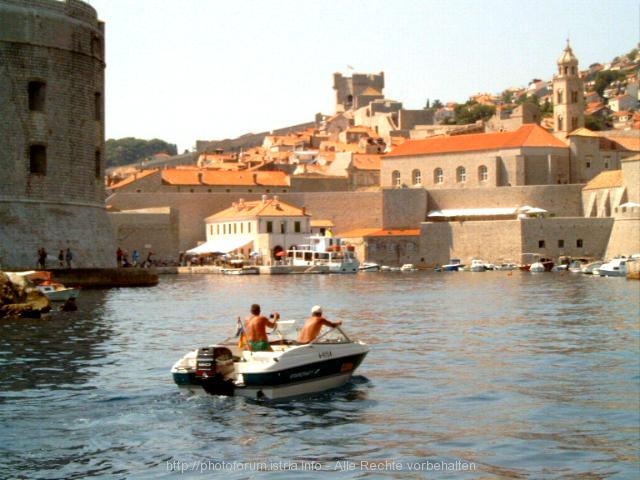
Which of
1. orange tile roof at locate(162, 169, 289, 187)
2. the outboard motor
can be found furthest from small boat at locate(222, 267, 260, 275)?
the outboard motor

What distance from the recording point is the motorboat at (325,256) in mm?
64688

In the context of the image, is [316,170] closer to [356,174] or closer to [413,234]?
[356,174]

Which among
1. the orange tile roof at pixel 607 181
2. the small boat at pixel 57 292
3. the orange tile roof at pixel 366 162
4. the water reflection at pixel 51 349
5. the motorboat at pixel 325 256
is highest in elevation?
the orange tile roof at pixel 366 162

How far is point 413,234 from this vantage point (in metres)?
71.2

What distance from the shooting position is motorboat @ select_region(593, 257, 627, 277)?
187 ft

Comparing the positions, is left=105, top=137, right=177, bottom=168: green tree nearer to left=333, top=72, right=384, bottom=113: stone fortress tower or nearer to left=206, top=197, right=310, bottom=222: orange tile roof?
left=333, top=72, right=384, bottom=113: stone fortress tower

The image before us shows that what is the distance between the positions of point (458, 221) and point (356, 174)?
50.5 feet

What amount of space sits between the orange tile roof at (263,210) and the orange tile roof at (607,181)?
16.5 metres

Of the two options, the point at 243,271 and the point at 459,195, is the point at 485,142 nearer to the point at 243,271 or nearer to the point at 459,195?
the point at 459,195

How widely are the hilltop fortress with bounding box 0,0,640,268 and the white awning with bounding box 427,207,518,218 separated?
10 centimetres

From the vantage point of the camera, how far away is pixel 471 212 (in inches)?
2852

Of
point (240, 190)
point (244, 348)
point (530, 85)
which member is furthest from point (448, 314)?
point (530, 85)

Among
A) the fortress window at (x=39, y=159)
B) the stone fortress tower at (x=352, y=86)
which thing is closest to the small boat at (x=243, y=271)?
the fortress window at (x=39, y=159)

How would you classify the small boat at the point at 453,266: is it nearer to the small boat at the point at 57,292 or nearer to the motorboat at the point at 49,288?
the motorboat at the point at 49,288
